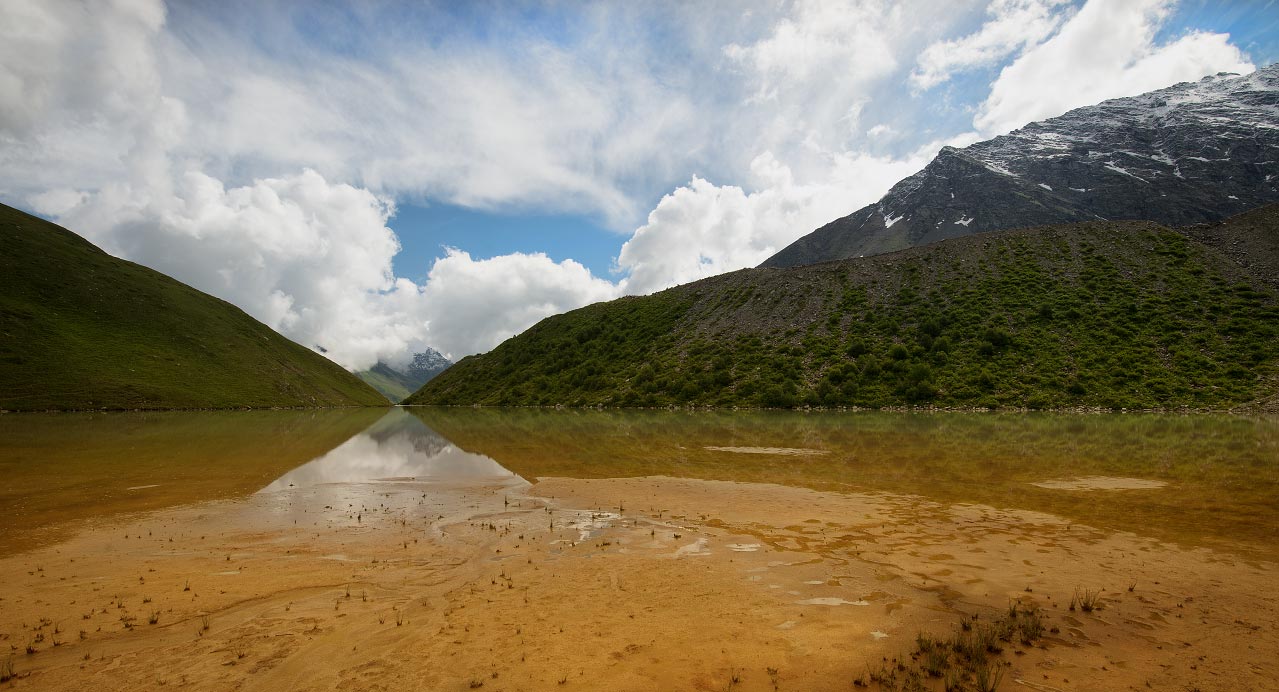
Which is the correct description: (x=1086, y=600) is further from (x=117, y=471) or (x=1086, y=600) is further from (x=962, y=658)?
(x=117, y=471)

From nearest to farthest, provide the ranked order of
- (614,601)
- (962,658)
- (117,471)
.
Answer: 1. (962,658)
2. (614,601)
3. (117,471)

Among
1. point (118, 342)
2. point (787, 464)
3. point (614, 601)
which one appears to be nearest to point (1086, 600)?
point (614, 601)

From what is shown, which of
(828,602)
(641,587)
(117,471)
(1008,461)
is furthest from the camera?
(1008,461)

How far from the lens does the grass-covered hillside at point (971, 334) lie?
61875 mm

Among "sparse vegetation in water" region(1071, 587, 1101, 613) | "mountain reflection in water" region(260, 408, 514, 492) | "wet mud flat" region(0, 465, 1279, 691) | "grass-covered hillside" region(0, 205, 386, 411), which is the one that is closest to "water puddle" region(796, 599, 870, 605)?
"wet mud flat" region(0, 465, 1279, 691)

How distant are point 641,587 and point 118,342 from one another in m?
147

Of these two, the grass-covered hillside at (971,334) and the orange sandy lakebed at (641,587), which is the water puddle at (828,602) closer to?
the orange sandy lakebed at (641,587)

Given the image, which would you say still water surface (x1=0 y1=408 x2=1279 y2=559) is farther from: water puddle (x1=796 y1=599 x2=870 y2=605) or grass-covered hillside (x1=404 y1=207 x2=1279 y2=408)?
grass-covered hillside (x1=404 y1=207 x2=1279 y2=408)

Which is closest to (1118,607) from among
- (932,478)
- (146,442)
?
(932,478)

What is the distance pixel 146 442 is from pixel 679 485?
40.7m

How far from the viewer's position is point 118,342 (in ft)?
357

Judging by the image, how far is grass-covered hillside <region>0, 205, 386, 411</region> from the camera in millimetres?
89938

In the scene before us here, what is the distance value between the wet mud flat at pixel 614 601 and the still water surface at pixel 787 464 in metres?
2.60

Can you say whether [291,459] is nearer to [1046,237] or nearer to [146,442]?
[146,442]
